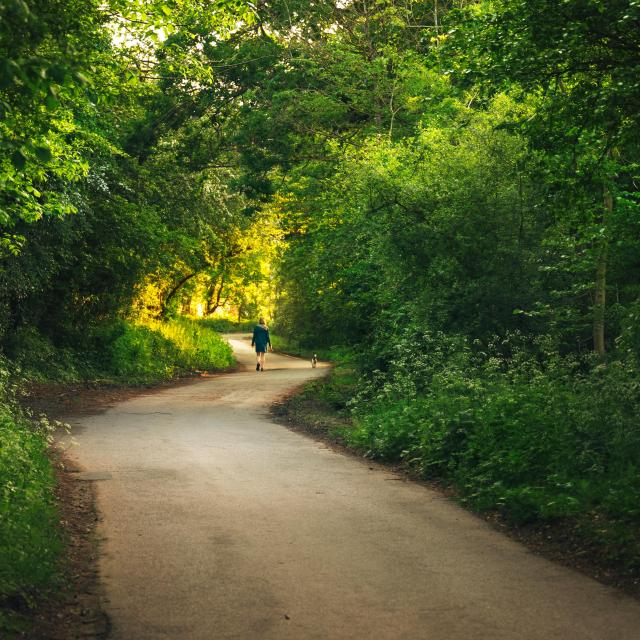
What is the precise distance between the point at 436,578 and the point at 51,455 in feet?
25.4

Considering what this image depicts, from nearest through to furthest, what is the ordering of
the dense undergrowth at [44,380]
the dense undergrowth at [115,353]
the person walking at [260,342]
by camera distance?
the dense undergrowth at [44,380] < the dense undergrowth at [115,353] < the person walking at [260,342]

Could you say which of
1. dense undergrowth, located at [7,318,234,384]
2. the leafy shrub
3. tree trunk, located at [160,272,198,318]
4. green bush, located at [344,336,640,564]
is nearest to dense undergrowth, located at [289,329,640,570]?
green bush, located at [344,336,640,564]

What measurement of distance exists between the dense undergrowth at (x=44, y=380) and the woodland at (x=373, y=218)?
0.05 metres

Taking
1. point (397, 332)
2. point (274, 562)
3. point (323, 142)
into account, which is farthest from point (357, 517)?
point (323, 142)

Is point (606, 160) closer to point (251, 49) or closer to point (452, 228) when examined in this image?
point (452, 228)

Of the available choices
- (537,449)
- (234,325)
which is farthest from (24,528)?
(234,325)

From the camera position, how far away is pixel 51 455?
12.6 m

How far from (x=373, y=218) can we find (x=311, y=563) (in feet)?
40.0

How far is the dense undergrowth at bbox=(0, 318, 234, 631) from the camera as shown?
21.3 feet

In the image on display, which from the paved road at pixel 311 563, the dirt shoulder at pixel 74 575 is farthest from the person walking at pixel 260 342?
the paved road at pixel 311 563

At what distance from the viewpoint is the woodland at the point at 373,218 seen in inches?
351

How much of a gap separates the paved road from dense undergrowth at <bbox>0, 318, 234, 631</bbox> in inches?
24.8

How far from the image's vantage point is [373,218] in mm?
18531

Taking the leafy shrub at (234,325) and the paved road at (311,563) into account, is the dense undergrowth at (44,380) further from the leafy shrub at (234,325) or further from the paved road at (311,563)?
the leafy shrub at (234,325)
